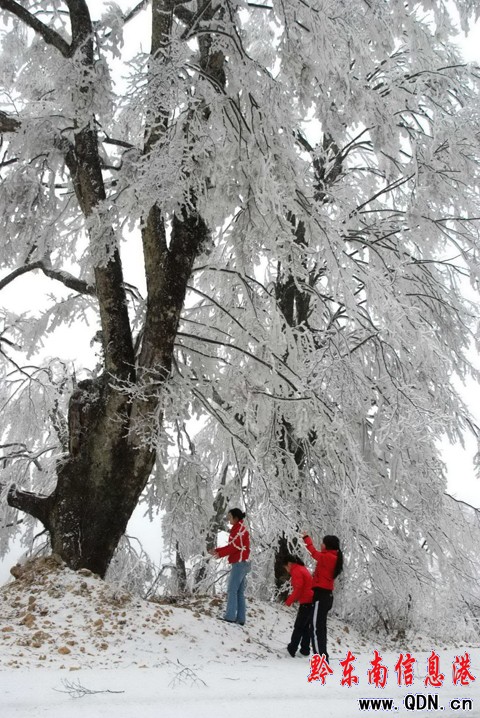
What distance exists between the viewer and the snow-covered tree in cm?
586

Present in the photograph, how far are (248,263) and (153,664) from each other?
3934 millimetres

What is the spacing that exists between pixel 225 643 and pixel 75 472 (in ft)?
7.07

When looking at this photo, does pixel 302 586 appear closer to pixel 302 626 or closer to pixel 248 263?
pixel 302 626

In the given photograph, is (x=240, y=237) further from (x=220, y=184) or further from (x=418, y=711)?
(x=418, y=711)

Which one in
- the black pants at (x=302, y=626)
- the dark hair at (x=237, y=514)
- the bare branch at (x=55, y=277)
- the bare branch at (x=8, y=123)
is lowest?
the black pants at (x=302, y=626)

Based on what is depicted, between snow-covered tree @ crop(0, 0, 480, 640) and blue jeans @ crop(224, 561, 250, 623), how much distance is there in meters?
0.34

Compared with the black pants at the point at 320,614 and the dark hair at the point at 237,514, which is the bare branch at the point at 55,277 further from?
the black pants at the point at 320,614

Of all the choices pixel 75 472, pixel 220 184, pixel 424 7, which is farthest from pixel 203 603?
pixel 424 7

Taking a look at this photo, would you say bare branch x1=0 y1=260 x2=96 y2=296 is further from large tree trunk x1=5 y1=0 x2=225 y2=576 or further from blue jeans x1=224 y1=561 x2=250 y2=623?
blue jeans x1=224 y1=561 x2=250 y2=623

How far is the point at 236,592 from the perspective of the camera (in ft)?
21.9

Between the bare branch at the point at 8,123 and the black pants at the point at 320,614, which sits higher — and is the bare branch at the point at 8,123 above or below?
above

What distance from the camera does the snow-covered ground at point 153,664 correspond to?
3.87m

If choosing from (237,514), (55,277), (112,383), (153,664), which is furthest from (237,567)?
(55,277)

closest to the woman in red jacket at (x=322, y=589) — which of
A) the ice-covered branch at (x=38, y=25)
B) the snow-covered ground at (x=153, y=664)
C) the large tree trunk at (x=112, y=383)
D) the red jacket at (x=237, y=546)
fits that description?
the snow-covered ground at (x=153, y=664)
